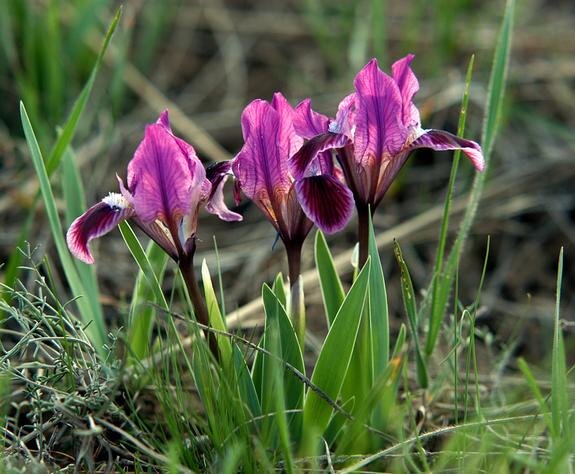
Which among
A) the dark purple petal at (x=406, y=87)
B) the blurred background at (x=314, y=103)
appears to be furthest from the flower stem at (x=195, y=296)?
the blurred background at (x=314, y=103)

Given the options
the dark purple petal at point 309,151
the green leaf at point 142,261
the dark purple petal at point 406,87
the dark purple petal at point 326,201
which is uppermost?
the dark purple petal at point 406,87

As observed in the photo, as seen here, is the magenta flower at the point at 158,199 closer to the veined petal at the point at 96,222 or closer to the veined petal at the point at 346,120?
the veined petal at the point at 96,222

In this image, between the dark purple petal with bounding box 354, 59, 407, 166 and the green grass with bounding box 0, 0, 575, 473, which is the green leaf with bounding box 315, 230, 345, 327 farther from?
the dark purple petal with bounding box 354, 59, 407, 166

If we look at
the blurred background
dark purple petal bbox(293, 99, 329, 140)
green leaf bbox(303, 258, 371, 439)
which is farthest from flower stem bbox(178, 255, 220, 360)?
the blurred background

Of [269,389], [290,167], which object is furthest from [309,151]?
[269,389]

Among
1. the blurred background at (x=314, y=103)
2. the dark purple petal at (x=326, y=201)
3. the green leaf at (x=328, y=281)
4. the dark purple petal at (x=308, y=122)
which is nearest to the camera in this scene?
the dark purple petal at (x=326, y=201)

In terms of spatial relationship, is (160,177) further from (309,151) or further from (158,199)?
(309,151)

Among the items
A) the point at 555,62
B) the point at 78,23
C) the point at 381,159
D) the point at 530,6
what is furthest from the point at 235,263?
the point at 530,6
